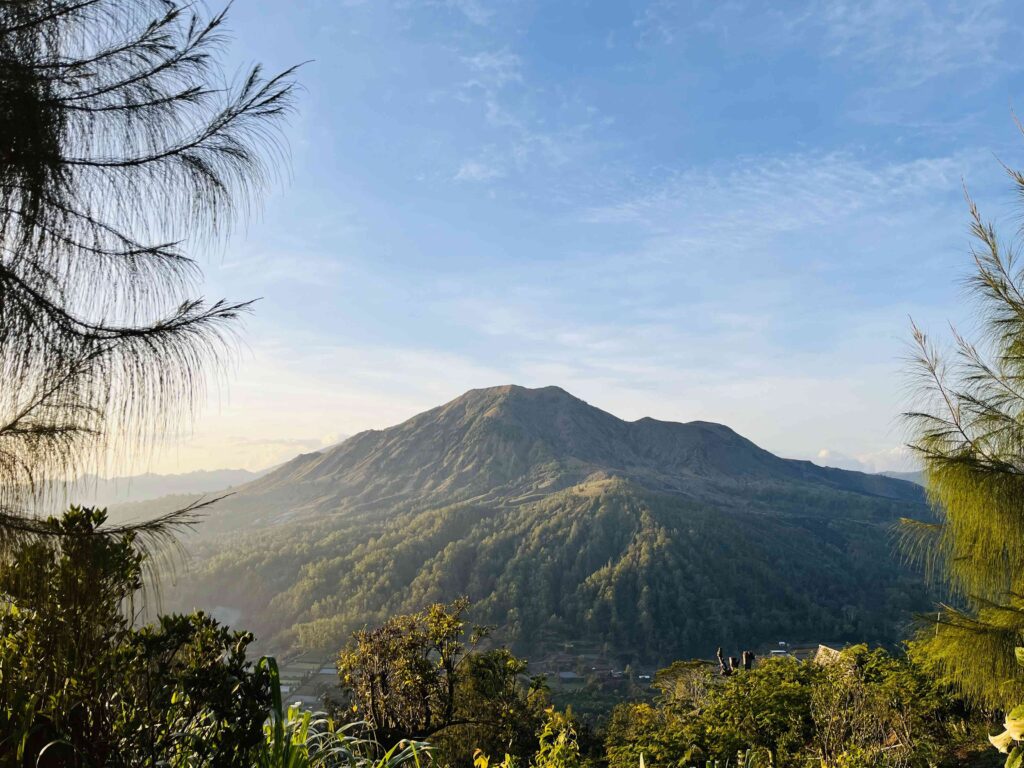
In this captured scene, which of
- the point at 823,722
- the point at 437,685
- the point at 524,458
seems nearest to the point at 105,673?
the point at 823,722

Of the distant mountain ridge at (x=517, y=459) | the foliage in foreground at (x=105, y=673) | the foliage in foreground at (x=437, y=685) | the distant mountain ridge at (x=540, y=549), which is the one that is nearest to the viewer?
the foliage in foreground at (x=105, y=673)

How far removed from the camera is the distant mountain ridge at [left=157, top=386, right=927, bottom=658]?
255 feet

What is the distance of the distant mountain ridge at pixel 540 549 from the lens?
3063 inches

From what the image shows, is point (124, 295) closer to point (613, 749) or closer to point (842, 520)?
point (613, 749)

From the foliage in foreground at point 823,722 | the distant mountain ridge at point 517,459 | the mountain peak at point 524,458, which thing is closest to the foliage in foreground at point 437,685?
the foliage in foreground at point 823,722

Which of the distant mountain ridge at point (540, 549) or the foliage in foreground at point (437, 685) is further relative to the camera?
the distant mountain ridge at point (540, 549)

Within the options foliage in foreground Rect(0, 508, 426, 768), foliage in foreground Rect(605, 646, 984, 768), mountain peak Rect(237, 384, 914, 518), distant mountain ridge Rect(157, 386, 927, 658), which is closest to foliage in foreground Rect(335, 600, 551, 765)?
foliage in foreground Rect(605, 646, 984, 768)

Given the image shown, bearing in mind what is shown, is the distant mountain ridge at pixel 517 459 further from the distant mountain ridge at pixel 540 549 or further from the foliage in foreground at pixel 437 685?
the foliage in foreground at pixel 437 685

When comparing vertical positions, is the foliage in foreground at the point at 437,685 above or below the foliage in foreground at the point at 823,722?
below

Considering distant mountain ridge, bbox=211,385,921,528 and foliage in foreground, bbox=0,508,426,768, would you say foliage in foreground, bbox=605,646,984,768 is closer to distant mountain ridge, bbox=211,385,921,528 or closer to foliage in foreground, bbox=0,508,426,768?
foliage in foreground, bbox=0,508,426,768

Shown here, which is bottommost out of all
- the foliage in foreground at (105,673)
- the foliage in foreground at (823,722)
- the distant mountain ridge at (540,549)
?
the distant mountain ridge at (540,549)

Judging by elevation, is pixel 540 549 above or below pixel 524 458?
below

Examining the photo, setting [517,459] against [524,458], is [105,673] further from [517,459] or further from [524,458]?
[524,458]

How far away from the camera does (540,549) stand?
95062 mm
